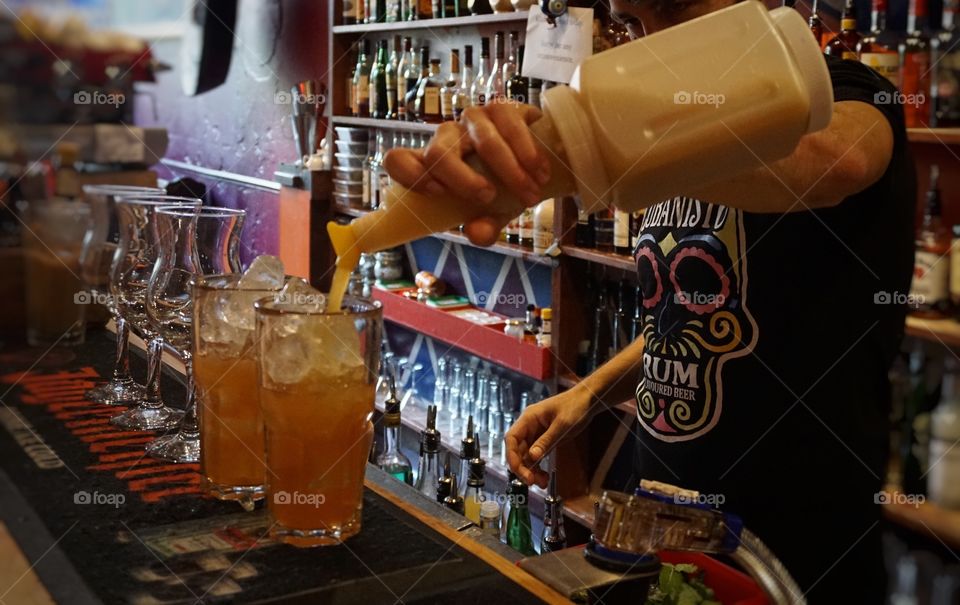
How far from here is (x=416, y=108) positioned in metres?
4.13

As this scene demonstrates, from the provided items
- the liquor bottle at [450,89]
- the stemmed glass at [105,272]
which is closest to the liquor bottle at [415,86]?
the liquor bottle at [450,89]

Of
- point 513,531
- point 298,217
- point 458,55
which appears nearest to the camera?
point 513,531

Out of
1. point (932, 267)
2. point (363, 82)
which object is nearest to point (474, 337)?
Answer: point (363, 82)

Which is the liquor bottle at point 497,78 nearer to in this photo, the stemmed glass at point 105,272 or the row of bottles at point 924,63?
the row of bottles at point 924,63

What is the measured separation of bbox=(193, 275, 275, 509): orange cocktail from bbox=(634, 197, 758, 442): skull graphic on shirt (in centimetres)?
76

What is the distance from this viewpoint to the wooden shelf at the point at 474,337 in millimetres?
3412

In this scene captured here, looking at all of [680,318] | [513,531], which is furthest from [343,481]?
[513,531]

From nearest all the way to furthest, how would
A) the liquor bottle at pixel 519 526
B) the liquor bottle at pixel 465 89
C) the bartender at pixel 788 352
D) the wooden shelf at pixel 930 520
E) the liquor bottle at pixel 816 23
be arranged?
the bartender at pixel 788 352
the wooden shelf at pixel 930 520
the liquor bottle at pixel 816 23
the liquor bottle at pixel 519 526
the liquor bottle at pixel 465 89

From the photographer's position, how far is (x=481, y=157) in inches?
32.3

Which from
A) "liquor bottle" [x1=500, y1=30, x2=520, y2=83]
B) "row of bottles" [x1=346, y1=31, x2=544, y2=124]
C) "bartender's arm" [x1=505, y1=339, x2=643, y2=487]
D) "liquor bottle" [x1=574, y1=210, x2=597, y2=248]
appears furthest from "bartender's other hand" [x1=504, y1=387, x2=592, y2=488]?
"liquor bottle" [x1=500, y1=30, x2=520, y2=83]

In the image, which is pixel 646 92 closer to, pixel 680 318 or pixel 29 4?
pixel 29 4

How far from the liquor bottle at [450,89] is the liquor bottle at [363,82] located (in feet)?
2.17

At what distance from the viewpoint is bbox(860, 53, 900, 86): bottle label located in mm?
2207

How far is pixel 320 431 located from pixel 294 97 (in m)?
4.43
